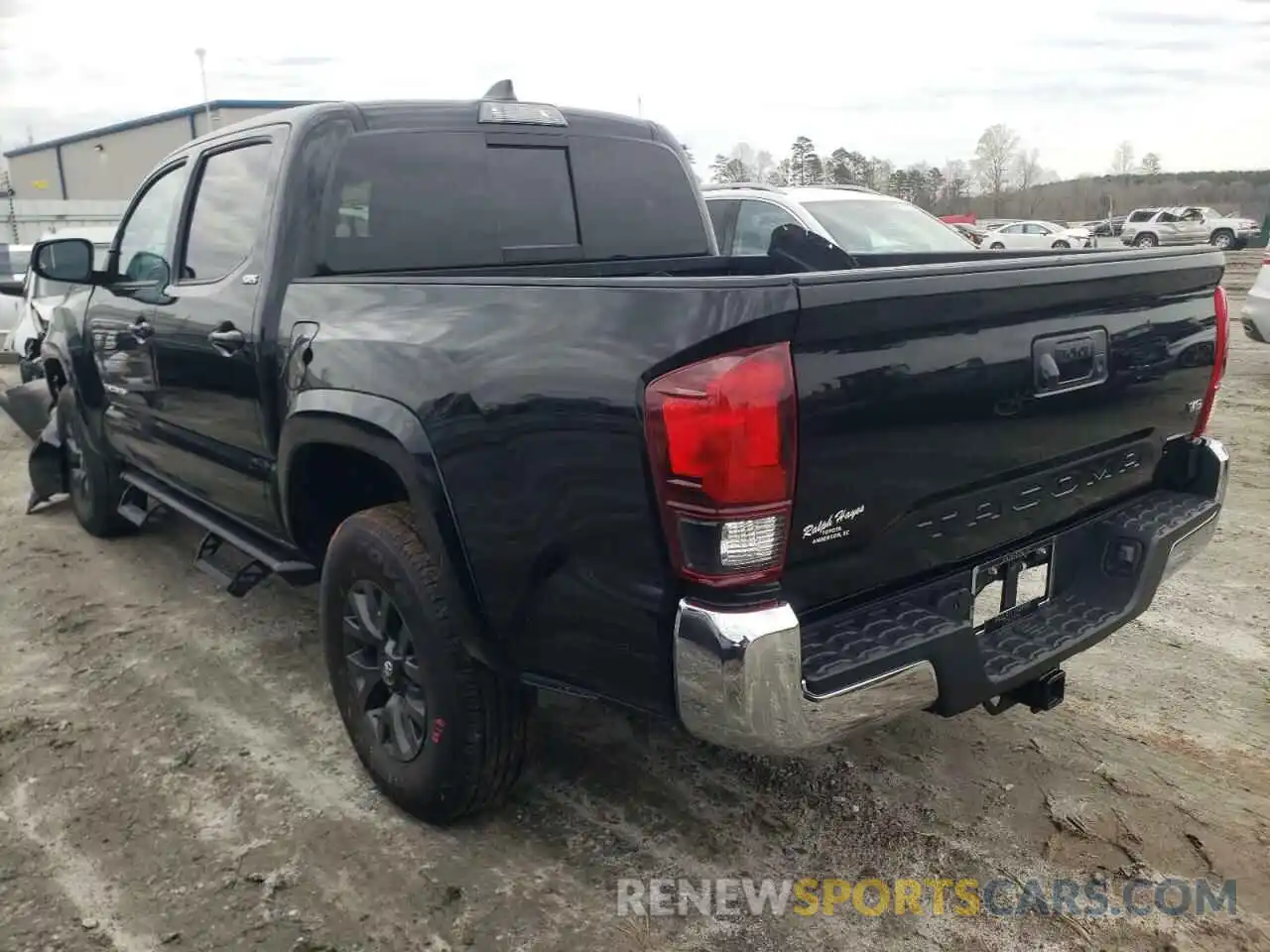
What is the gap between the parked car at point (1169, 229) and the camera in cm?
3781

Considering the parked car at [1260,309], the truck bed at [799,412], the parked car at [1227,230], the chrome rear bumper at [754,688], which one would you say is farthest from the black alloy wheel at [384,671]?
the parked car at [1227,230]

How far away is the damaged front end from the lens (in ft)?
19.9

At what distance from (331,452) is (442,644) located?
2.70 ft

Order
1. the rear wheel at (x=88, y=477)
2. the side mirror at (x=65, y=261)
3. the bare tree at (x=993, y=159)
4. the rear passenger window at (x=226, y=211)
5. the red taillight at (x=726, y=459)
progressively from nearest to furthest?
the red taillight at (x=726, y=459) → the rear passenger window at (x=226, y=211) → the side mirror at (x=65, y=261) → the rear wheel at (x=88, y=477) → the bare tree at (x=993, y=159)

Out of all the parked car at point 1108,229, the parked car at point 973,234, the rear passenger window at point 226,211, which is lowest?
the parked car at point 1108,229

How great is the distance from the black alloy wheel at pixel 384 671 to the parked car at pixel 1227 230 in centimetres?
4111

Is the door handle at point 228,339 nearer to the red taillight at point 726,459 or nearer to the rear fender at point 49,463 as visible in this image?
the red taillight at point 726,459

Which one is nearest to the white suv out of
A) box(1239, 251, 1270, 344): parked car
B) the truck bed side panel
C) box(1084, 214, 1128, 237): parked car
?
box(1239, 251, 1270, 344): parked car

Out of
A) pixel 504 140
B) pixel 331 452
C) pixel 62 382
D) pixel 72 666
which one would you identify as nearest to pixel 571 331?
pixel 331 452

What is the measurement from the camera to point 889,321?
218 centimetres

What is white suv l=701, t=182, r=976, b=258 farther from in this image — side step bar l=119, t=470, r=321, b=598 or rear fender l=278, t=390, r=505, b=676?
rear fender l=278, t=390, r=505, b=676

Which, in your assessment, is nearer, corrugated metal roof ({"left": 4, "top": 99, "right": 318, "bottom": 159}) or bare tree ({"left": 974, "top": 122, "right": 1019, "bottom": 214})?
corrugated metal roof ({"left": 4, "top": 99, "right": 318, "bottom": 159})

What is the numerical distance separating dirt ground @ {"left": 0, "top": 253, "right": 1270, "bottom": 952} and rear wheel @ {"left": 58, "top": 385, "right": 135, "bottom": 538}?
4.74ft

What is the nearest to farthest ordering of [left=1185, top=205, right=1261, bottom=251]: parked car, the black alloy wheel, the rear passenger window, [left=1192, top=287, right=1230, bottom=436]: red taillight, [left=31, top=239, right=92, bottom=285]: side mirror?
the black alloy wheel
[left=1192, top=287, right=1230, bottom=436]: red taillight
the rear passenger window
[left=31, top=239, right=92, bottom=285]: side mirror
[left=1185, top=205, right=1261, bottom=251]: parked car
